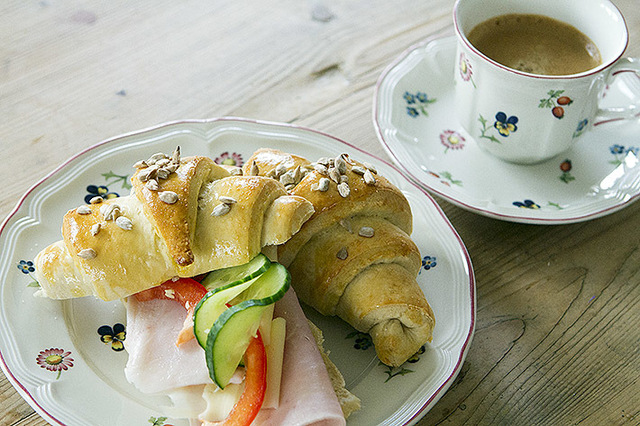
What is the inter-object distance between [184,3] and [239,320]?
1772 mm

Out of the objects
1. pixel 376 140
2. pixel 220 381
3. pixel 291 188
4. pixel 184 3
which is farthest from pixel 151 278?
pixel 184 3

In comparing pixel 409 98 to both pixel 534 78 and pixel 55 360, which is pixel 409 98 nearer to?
pixel 534 78

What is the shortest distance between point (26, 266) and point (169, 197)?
1.57ft

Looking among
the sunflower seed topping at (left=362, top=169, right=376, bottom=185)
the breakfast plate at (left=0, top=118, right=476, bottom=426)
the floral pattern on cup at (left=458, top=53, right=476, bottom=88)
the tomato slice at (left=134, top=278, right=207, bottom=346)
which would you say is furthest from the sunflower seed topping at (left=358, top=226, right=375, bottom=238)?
the floral pattern on cup at (left=458, top=53, right=476, bottom=88)

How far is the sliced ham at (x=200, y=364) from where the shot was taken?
1.30m

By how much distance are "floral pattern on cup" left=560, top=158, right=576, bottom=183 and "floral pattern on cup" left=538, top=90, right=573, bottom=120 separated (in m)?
0.21

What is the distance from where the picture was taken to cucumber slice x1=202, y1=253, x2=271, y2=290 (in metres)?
1.35

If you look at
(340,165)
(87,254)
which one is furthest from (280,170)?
(87,254)

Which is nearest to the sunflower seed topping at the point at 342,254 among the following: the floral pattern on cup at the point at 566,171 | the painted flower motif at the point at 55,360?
the painted flower motif at the point at 55,360

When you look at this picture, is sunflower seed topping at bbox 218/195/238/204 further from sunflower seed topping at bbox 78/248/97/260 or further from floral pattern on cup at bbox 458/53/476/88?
floral pattern on cup at bbox 458/53/476/88

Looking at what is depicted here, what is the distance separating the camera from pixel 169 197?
135 centimetres

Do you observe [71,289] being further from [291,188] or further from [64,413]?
[291,188]

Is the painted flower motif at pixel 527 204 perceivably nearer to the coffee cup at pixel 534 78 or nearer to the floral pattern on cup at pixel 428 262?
the coffee cup at pixel 534 78

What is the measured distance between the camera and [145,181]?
1.42 metres
